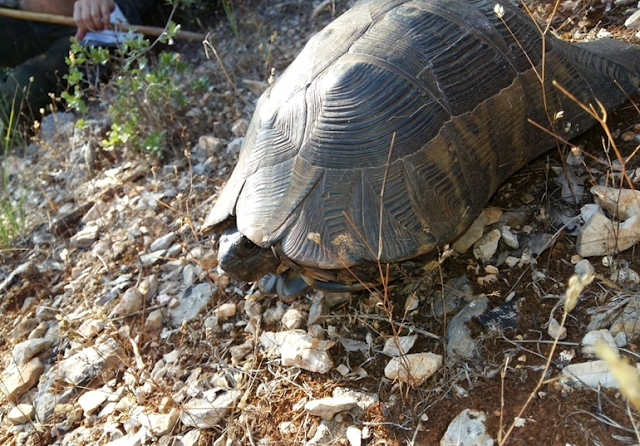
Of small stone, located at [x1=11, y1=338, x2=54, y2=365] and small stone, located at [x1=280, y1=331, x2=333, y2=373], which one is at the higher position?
small stone, located at [x1=11, y1=338, x2=54, y2=365]

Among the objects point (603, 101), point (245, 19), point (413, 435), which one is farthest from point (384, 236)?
point (245, 19)

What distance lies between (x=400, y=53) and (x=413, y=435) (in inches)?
62.6

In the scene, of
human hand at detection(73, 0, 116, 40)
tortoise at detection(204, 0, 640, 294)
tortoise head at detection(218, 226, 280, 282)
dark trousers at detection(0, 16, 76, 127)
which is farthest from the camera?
dark trousers at detection(0, 16, 76, 127)

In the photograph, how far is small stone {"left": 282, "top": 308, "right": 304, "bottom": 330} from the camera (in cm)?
252

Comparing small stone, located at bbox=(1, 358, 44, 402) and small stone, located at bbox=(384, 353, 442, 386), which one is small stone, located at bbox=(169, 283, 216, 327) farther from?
small stone, located at bbox=(384, 353, 442, 386)

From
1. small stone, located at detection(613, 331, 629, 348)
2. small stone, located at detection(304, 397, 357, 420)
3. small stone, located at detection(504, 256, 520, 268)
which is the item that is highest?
small stone, located at detection(504, 256, 520, 268)

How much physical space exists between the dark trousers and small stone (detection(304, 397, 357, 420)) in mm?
4303

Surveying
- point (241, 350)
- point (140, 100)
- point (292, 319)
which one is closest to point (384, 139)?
point (292, 319)

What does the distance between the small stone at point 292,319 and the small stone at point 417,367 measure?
572 mm

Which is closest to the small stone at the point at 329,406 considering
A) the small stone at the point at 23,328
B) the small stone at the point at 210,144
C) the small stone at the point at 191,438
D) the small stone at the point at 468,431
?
the small stone at the point at 468,431

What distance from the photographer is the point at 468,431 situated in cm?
187

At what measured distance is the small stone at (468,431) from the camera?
6.01 ft

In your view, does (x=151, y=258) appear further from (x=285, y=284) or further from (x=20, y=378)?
(x=285, y=284)

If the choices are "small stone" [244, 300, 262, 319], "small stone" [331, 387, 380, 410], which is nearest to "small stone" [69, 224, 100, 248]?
"small stone" [244, 300, 262, 319]
